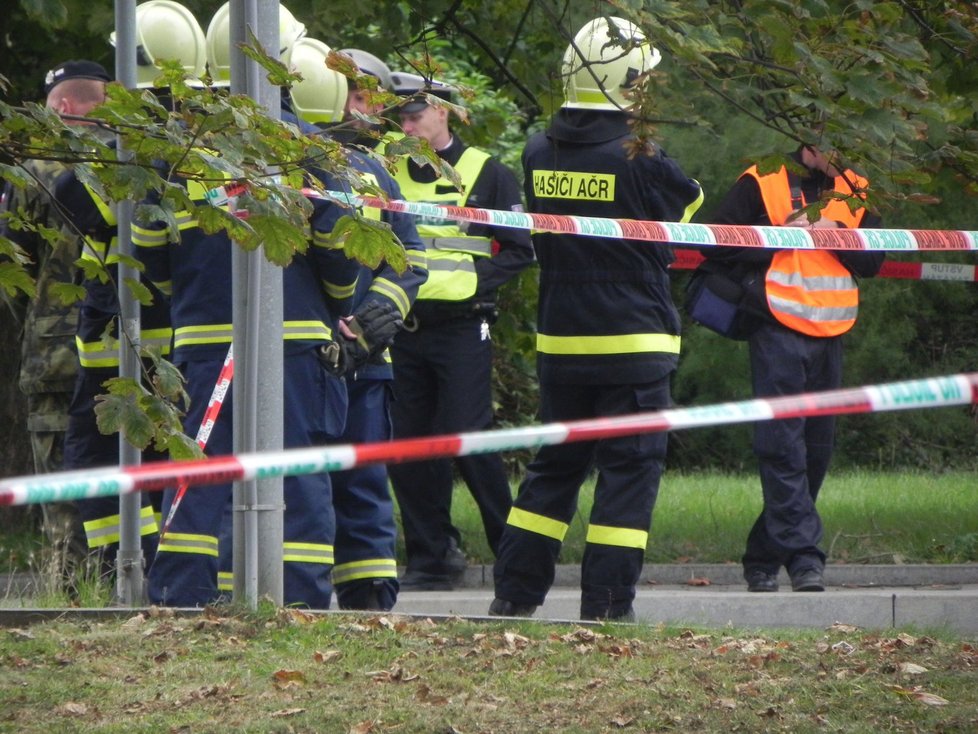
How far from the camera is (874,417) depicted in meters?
14.6

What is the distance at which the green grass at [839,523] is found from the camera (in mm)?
8617

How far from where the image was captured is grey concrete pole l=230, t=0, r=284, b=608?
5.00 meters

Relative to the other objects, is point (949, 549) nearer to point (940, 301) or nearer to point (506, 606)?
point (506, 606)

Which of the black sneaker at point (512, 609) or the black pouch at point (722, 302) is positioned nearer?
the black sneaker at point (512, 609)

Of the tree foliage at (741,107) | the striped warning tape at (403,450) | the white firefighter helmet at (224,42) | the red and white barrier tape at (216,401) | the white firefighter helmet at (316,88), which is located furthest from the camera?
the white firefighter helmet at (316,88)

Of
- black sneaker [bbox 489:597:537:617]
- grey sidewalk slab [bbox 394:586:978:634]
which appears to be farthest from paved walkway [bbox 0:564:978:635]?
black sneaker [bbox 489:597:537:617]

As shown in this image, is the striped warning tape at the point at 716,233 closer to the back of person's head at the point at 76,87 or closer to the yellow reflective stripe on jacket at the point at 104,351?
the yellow reflective stripe on jacket at the point at 104,351

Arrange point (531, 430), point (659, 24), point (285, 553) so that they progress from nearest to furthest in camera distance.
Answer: point (531, 430)
point (659, 24)
point (285, 553)

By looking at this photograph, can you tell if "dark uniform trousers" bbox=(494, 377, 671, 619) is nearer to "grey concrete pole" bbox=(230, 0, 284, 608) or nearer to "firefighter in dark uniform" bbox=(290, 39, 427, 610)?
"firefighter in dark uniform" bbox=(290, 39, 427, 610)

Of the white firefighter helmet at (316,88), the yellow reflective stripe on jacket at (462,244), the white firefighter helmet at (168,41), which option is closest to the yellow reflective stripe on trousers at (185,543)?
the white firefighter helmet at (316,88)

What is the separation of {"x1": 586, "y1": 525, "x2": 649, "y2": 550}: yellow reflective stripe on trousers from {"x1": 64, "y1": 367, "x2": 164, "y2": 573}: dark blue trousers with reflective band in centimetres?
178

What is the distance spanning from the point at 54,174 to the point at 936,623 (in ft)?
13.5

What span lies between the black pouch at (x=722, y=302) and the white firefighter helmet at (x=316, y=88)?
2144 millimetres

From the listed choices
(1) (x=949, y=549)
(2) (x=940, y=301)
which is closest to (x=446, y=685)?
(1) (x=949, y=549)
